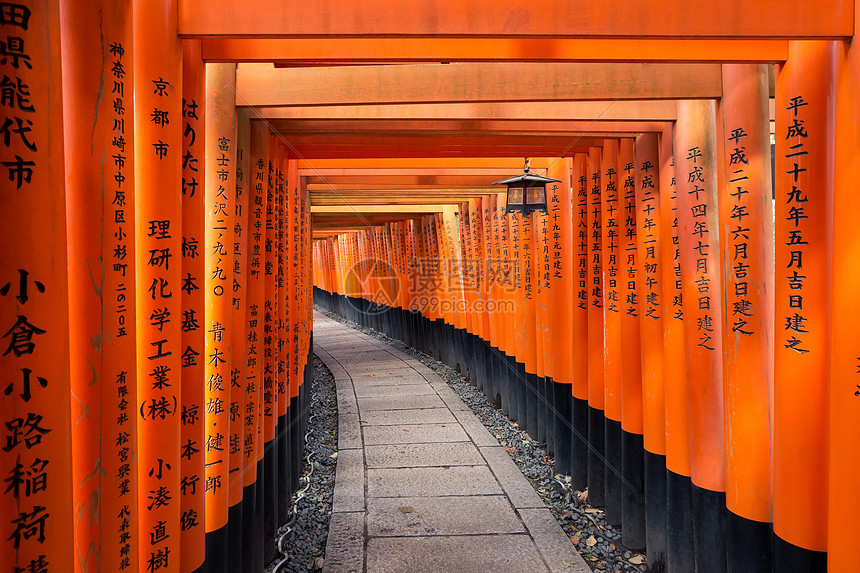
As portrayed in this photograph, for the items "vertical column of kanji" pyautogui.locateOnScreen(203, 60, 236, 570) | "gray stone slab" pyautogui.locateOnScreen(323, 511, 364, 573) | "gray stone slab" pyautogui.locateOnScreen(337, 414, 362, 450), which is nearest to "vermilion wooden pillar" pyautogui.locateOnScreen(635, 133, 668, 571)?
"gray stone slab" pyautogui.locateOnScreen(323, 511, 364, 573)

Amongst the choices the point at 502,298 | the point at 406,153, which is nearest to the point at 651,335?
the point at 406,153

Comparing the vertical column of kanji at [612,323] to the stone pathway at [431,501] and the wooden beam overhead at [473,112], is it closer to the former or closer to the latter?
the stone pathway at [431,501]

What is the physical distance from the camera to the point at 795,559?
9.00 feet

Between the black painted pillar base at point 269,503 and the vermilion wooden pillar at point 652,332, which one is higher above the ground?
the vermilion wooden pillar at point 652,332

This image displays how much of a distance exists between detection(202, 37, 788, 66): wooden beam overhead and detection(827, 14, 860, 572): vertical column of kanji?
488mm

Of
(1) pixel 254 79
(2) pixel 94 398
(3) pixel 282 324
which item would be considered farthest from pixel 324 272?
(2) pixel 94 398

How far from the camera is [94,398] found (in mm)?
1897

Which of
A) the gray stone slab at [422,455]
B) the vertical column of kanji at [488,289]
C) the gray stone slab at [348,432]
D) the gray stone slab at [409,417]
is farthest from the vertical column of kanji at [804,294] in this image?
the vertical column of kanji at [488,289]

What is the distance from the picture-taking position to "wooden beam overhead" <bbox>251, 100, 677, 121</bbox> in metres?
4.09

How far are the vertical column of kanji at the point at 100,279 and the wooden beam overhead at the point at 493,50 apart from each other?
0.85m

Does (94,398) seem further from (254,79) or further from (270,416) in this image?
(270,416)

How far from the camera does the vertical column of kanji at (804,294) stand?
8.65 ft

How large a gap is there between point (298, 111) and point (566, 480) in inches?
201

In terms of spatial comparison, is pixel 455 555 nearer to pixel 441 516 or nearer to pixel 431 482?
pixel 441 516
